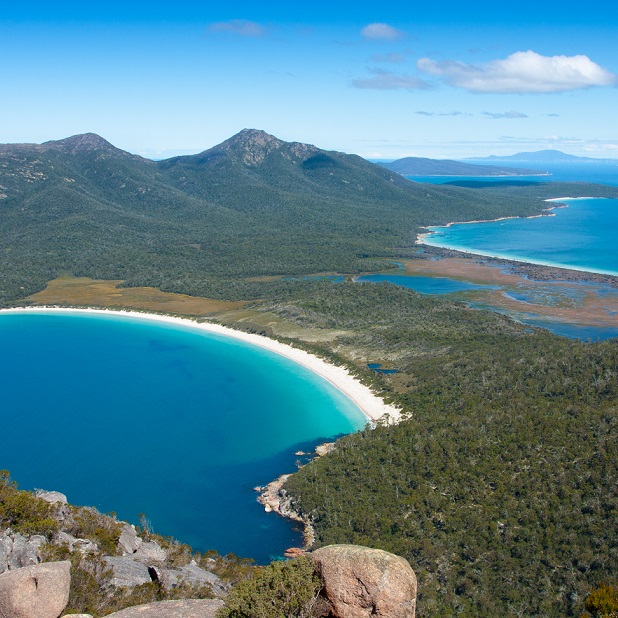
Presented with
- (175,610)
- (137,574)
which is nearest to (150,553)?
(137,574)

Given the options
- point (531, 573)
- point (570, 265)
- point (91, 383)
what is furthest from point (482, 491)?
point (570, 265)

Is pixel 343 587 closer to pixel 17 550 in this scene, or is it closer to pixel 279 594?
pixel 279 594

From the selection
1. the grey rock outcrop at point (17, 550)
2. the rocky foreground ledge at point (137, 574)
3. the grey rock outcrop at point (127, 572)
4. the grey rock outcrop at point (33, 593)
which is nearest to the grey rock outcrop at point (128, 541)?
the rocky foreground ledge at point (137, 574)

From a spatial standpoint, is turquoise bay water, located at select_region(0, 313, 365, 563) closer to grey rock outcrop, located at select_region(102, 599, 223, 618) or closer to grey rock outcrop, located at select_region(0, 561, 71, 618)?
grey rock outcrop, located at select_region(102, 599, 223, 618)

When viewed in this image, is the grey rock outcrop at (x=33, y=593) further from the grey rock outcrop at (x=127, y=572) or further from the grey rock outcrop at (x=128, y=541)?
the grey rock outcrop at (x=128, y=541)

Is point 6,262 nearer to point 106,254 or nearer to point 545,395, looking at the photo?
point 106,254

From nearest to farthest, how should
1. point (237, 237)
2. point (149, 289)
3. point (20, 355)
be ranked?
point (20, 355) → point (149, 289) → point (237, 237)

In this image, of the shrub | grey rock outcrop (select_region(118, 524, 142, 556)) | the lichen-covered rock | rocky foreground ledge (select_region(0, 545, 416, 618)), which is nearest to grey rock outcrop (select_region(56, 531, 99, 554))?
grey rock outcrop (select_region(118, 524, 142, 556))
